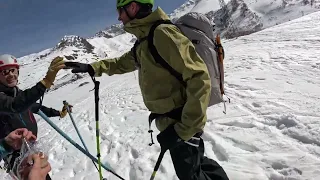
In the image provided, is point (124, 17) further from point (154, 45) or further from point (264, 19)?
point (264, 19)

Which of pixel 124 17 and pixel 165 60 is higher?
pixel 124 17

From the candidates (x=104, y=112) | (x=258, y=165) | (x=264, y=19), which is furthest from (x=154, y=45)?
(x=264, y=19)

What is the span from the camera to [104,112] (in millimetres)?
12109

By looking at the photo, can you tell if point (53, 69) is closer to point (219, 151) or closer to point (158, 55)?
point (158, 55)

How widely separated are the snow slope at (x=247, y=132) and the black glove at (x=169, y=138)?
1.16 metres

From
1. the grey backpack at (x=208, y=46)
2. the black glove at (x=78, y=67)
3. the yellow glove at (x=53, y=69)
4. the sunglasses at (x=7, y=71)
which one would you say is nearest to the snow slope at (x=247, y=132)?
the yellow glove at (x=53, y=69)

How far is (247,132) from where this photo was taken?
603cm

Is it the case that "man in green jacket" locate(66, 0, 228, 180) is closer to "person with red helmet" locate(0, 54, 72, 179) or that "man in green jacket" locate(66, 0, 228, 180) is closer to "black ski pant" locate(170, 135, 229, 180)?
"black ski pant" locate(170, 135, 229, 180)

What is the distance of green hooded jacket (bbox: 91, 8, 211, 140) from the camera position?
281 cm

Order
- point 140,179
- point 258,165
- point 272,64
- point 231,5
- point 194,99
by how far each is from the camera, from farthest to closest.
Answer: point 231,5 → point 272,64 → point 140,179 → point 258,165 → point 194,99

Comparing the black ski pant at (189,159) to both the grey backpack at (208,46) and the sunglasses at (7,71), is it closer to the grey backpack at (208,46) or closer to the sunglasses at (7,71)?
the grey backpack at (208,46)

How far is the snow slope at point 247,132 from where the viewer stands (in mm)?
4781

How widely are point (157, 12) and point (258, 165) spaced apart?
303cm

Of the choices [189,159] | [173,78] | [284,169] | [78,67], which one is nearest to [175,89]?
[173,78]
